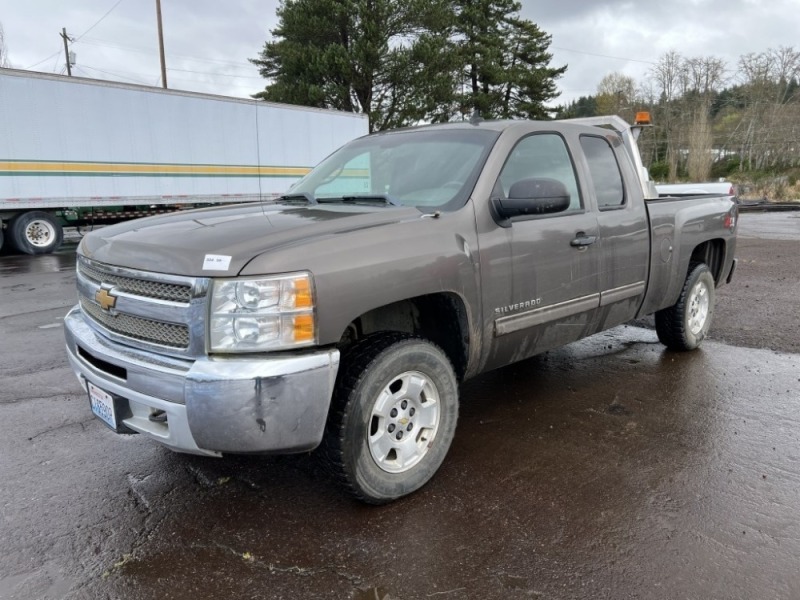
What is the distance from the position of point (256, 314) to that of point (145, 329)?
25.0 inches

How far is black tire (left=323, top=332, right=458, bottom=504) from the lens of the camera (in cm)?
266

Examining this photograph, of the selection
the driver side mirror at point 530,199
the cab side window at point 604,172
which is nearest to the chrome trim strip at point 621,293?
the cab side window at point 604,172

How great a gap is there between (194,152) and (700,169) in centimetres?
3993

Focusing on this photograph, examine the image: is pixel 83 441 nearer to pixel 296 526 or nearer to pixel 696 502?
pixel 296 526

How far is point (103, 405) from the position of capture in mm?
2848

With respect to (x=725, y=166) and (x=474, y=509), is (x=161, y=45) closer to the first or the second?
(x=474, y=509)

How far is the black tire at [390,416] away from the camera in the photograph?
2.66m

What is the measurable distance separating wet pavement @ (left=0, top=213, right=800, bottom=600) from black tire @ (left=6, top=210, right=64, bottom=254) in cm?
1060

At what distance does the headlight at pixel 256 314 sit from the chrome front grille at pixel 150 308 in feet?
0.24

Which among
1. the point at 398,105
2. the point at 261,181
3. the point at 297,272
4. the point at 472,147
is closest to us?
the point at 297,272

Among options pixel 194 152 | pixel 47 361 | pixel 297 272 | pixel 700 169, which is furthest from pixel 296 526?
pixel 700 169

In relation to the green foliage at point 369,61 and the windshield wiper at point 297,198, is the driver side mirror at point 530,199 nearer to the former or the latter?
the windshield wiper at point 297,198

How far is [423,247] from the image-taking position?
2902mm

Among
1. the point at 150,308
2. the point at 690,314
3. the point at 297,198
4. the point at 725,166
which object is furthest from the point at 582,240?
the point at 725,166
